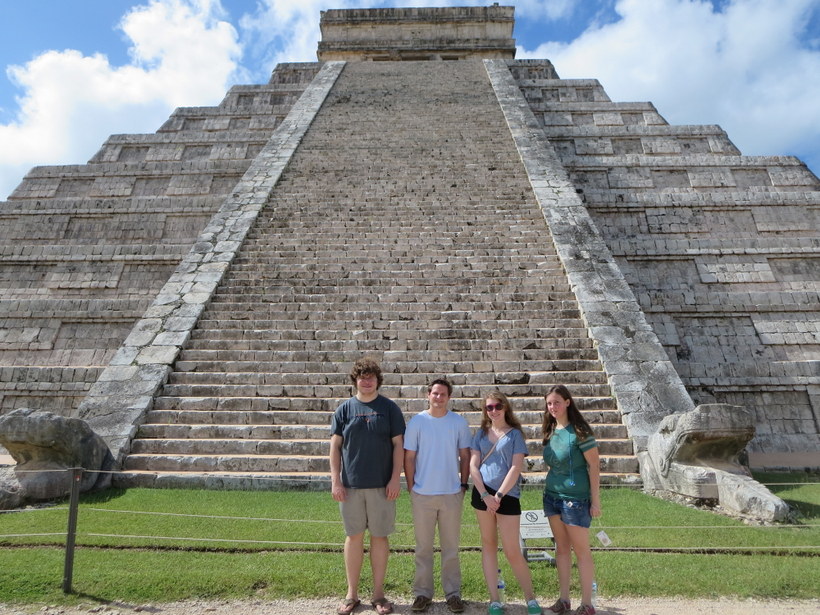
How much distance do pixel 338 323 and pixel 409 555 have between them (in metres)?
4.70

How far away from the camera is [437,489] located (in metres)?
3.26

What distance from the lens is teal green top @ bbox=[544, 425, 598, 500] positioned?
317 cm

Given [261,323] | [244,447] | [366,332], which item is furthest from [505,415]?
[261,323]

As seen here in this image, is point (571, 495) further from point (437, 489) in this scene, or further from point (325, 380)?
point (325, 380)

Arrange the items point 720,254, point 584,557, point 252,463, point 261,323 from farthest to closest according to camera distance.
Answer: point 720,254 < point 261,323 < point 252,463 < point 584,557

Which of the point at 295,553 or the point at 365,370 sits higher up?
the point at 365,370

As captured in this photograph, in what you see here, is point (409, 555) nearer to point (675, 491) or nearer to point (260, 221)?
point (675, 491)

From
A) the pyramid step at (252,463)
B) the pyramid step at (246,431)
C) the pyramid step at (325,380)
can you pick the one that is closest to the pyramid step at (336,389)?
the pyramid step at (325,380)

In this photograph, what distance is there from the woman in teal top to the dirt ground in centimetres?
33

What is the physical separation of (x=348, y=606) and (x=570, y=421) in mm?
1786

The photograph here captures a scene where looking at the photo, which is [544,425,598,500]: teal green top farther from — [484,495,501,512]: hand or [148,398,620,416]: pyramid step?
[148,398,620,416]: pyramid step

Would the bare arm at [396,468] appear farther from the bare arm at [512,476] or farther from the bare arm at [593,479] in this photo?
the bare arm at [593,479]

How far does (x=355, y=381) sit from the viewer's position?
349 centimetres

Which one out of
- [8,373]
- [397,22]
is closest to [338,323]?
[8,373]
